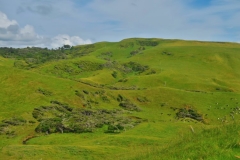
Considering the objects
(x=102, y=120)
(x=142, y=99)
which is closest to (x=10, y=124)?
(x=102, y=120)

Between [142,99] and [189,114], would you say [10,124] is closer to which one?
[142,99]

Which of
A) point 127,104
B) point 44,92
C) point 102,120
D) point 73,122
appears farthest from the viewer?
point 127,104

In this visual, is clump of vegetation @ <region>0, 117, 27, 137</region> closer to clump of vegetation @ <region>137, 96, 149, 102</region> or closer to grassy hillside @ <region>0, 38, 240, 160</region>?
grassy hillside @ <region>0, 38, 240, 160</region>

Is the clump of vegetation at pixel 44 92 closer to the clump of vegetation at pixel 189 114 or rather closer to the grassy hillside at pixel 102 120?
the grassy hillside at pixel 102 120

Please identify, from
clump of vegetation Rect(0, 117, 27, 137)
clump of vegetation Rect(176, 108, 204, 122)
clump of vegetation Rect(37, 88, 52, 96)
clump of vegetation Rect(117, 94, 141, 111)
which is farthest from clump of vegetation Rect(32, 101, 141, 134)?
clump of vegetation Rect(176, 108, 204, 122)

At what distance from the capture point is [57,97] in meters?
93.8

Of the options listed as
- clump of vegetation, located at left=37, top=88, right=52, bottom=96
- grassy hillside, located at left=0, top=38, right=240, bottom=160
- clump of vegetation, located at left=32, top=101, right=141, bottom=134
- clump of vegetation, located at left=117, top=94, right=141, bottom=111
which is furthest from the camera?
clump of vegetation, located at left=117, top=94, right=141, bottom=111

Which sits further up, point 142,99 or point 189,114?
point 142,99

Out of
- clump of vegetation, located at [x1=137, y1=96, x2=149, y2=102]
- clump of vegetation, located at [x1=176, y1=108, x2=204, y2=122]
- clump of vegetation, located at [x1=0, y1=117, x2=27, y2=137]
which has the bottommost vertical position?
clump of vegetation, located at [x1=176, y1=108, x2=204, y2=122]

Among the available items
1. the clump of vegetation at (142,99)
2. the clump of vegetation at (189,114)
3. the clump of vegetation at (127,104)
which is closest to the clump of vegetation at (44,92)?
→ the clump of vegetation at (127,104)

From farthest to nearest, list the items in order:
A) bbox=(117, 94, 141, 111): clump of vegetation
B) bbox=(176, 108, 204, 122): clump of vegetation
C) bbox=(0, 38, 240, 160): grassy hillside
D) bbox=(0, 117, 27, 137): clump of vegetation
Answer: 1. bbox=(176, 108, 204, 122): clump of vegetation
2. bbox=(117, 94, 141, 111): clump of vegetation
3. bbox=(0, 117, 27, 137): clump of vegetation
4. bbox=(0, 38, 240, 160): grassy hillside

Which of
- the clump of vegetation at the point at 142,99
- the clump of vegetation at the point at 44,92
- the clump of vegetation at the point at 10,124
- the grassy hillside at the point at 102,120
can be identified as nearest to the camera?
the grassy hillside at the point at 102,120

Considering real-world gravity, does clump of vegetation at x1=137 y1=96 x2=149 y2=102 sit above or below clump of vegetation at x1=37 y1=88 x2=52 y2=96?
below

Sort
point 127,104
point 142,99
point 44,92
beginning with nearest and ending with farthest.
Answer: point 44,92, point 127,104, point 142,99
